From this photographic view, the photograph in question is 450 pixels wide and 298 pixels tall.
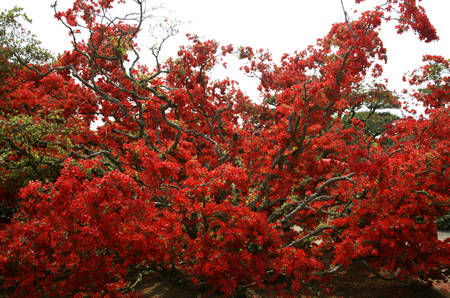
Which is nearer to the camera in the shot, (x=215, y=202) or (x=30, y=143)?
(x=215, y=202)

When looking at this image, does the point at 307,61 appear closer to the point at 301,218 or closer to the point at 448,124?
the point at 448,124

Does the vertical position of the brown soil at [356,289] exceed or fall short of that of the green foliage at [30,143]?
it falls short

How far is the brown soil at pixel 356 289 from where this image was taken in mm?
5105

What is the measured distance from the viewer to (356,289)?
5828 millimetres

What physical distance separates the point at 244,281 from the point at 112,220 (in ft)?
9.58

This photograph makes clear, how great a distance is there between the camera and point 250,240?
4949 mm

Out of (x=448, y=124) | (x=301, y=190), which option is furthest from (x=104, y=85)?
(x=448, y=124)

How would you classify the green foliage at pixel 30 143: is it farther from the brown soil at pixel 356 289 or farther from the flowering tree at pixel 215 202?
the brown soil at pixel 356 289

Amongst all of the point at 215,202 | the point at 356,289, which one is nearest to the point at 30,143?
the point at 215,202

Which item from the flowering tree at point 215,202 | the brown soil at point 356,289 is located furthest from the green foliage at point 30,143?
the brown soil at point 356,289

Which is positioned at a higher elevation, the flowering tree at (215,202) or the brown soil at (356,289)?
the flowering tree at (215,202)

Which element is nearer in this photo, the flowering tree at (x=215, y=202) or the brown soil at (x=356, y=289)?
the flowering tree at (x=215, y=202)

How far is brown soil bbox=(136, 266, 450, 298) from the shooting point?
5.11 m

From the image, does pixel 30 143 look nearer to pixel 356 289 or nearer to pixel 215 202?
pixel 215 202
